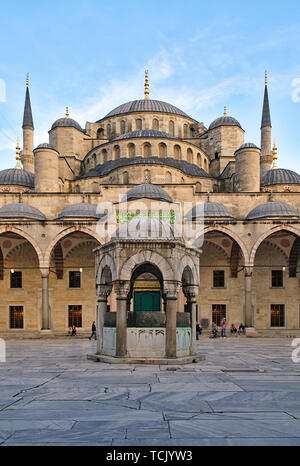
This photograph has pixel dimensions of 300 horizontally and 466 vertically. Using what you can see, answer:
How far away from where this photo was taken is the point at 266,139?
33.2m

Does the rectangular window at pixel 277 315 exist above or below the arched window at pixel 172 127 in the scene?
below

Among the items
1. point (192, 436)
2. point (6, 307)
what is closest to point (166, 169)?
point (6, 307)

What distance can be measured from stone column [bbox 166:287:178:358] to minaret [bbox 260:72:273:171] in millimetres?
25179

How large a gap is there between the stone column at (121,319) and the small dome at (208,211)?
12.9m

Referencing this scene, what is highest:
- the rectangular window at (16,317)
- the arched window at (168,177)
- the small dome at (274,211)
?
the arched window at (168,177)

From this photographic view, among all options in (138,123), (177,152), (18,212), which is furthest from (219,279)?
(138,123)

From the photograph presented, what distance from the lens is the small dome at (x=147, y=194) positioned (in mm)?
21391

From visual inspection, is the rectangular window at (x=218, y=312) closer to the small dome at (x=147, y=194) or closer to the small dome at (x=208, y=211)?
the small dome at (x=208, y=211)

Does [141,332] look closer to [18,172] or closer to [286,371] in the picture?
[286,371]

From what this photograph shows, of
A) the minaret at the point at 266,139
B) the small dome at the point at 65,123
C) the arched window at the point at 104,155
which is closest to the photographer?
the arched window at the point at 104,155

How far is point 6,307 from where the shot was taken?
23219 mm

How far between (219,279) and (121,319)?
606 inches

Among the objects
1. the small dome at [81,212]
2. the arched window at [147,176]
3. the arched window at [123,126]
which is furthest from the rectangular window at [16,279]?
the arched window at [123,126]

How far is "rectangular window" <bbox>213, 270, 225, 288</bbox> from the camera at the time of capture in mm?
23656
